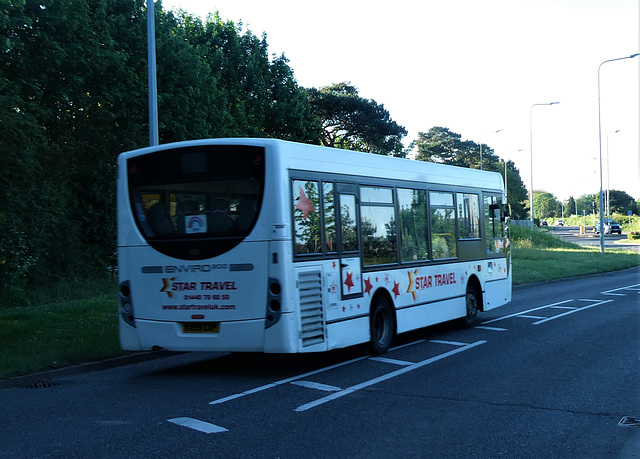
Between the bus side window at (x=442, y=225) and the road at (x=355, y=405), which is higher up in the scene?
the bus side window at (x=442, y=225)

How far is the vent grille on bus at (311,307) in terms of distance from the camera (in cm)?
884

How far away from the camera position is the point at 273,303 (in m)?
8.61

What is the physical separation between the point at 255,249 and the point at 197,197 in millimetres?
1092

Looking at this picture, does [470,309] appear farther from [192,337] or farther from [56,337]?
[56,337]

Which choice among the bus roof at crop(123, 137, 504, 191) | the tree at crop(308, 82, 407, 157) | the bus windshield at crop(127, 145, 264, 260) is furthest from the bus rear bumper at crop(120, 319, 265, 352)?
the tree at crop(308, 82, 407, 157)

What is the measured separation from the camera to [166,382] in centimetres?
887

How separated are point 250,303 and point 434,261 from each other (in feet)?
15.1

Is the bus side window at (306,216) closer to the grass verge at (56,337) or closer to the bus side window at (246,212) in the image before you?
the bus side window at (246,212)

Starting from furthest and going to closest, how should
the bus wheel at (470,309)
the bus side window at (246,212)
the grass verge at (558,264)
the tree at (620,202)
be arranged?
the tree at (620,202) < the grass verge at (558,264) < the bus wheel at (470,309) < the bus side window at (246,212)

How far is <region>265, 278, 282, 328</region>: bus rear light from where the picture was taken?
857cm

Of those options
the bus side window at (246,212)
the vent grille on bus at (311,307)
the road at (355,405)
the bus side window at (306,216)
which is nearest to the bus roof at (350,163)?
the bus side window at (306,216)

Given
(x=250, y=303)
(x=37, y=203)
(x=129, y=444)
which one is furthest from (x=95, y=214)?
(x=129, y=444)

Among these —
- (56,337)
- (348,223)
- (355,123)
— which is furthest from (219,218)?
(355,123)

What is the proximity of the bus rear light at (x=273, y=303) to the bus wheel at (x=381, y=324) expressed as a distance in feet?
7.24
